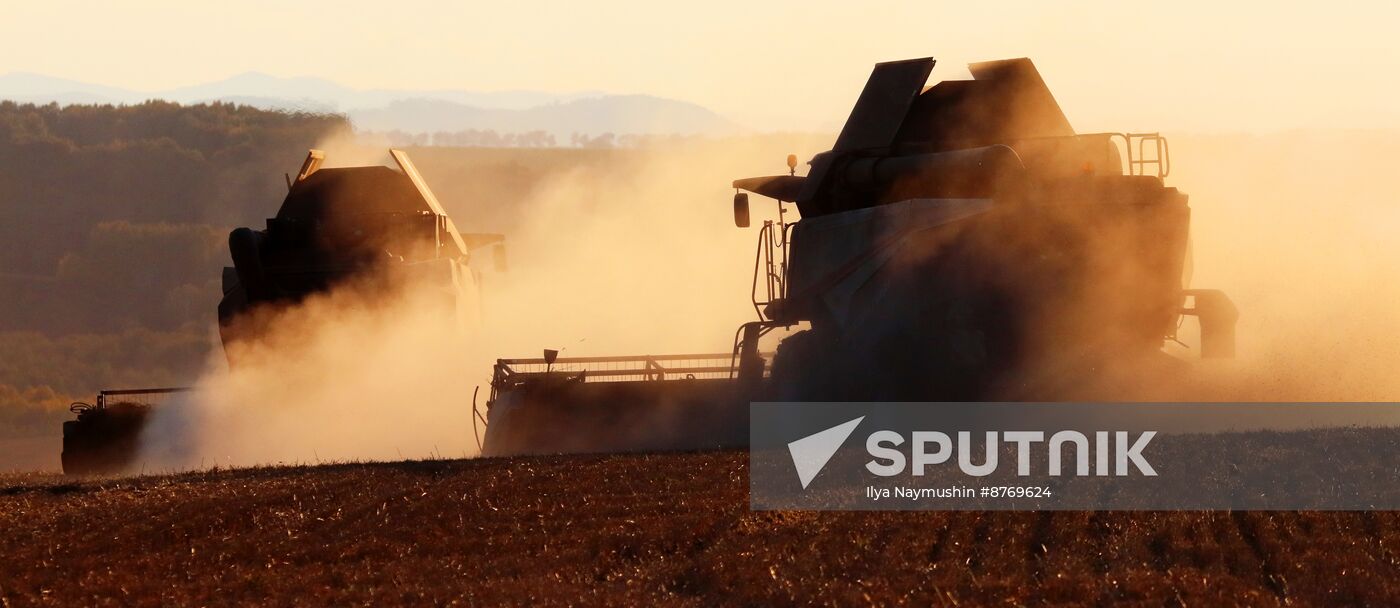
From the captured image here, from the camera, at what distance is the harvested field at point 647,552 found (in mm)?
12688

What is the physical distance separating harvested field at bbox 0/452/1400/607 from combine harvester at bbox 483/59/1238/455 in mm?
5786

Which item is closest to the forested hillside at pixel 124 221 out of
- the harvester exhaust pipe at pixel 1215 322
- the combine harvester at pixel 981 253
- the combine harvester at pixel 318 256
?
the combine harvester at pixel 318 256

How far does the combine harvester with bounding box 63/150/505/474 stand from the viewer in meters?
31.1

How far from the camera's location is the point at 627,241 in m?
56.4

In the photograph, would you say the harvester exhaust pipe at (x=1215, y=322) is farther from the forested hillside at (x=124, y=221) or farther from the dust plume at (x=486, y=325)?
the forested hillside at (x=124, y=221)

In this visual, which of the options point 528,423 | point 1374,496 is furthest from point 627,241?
point 1374,496

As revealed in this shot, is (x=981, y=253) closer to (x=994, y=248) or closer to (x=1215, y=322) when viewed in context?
(x=994, y=248)

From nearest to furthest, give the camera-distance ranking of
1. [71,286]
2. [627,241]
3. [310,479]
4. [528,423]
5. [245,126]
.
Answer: [310,479] < [528,423] < [627,241] < [71,286] < [245,126]

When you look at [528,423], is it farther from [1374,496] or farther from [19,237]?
[19,237]

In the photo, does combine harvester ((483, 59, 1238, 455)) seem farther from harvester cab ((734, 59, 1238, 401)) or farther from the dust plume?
the dust plume

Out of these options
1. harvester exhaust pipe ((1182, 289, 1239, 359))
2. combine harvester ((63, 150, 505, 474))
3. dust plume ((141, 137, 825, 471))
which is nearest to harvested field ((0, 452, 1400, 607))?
harvester exhaust pipe ((1182, 289, 1239, 359))

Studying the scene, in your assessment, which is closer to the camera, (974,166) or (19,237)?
(974,166)

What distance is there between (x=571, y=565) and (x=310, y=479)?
7761 mm

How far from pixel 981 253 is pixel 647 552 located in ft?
34.4
